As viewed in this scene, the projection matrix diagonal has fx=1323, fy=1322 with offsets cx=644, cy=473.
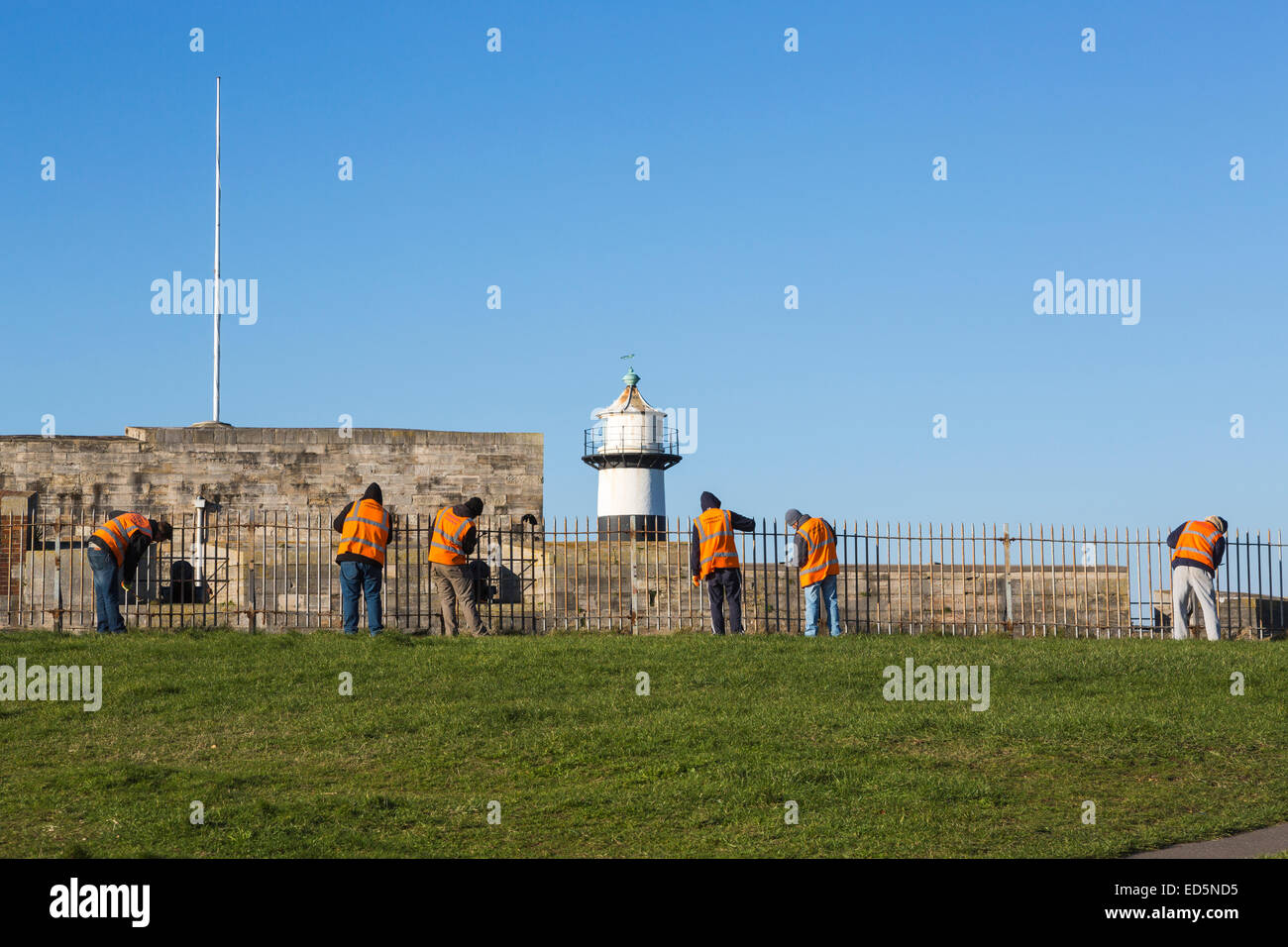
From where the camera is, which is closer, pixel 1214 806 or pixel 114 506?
pixel 1214 806

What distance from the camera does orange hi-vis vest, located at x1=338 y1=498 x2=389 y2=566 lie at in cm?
1600

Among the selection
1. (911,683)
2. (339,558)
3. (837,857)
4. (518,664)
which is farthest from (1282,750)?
(339,558)

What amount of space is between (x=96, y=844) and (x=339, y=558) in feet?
27.5

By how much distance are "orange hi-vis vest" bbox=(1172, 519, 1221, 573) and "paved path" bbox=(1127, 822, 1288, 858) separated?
906cm

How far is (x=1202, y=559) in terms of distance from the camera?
55.6 feet

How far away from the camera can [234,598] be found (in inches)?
870

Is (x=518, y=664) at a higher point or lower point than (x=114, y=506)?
lower

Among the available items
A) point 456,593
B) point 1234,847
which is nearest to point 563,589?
point 456,593

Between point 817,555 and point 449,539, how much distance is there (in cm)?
462

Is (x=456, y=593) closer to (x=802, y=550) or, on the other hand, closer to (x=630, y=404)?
(x=802, y=550)

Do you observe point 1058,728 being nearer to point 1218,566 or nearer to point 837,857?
point 837,857

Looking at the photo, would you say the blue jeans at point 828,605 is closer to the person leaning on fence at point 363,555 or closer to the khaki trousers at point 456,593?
the khaki trousers at point 456,593
